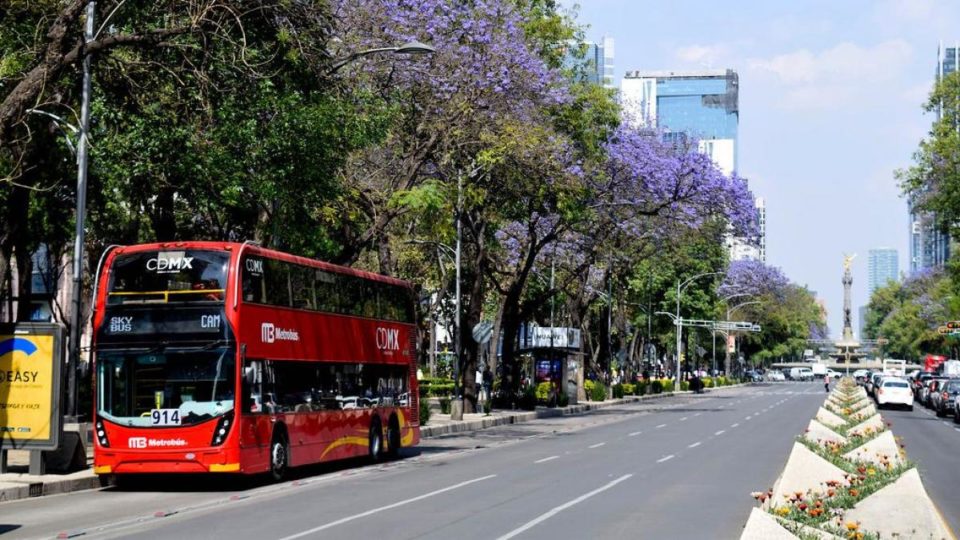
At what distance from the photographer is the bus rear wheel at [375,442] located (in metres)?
27.2

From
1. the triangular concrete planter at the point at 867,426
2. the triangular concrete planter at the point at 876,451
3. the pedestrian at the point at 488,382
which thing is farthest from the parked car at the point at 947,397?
the triangular concrete planter at the point at 876,451

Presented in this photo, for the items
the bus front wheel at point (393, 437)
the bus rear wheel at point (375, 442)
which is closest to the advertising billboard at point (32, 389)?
the bus rear wheel at point (375, 442)

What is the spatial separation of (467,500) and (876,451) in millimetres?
5777

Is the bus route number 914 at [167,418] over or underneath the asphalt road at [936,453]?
over

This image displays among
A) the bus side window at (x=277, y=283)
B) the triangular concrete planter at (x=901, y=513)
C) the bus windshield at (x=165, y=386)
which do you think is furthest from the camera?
the bus side window at (x=277, y=283)

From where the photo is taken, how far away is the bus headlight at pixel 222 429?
2022 centimetres

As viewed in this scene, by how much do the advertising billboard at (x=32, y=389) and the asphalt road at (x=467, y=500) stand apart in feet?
3.83

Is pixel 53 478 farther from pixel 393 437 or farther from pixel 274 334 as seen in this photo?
pixel 393 437

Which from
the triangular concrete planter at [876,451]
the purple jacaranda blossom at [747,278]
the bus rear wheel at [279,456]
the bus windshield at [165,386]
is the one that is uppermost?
the purple jacaranda blossom at [747,278]

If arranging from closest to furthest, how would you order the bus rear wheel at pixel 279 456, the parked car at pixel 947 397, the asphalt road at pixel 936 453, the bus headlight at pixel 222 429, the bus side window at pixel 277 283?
the asphalt road at pixel 936 453 → the bus headlight at pixel 222 429 → the bus side window at pixel 277 283 → the bus rear wheel at pixel 279 456 → the parked car at pixel 947 397

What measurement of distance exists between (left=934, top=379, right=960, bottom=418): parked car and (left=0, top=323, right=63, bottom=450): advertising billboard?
134 feet

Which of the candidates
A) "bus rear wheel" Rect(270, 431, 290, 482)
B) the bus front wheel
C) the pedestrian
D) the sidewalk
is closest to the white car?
the pedestrian

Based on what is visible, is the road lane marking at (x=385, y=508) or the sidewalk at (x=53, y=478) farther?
the sidewalk at (x=53, y=478)

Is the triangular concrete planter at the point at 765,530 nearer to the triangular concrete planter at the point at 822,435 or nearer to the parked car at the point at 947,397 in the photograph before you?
the triangular concrete planter at the point at 822,435
